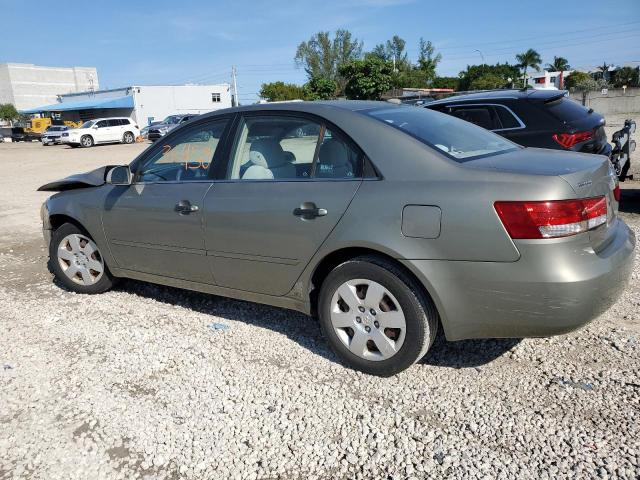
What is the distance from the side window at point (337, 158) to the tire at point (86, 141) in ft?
109

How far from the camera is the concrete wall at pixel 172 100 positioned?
56406 mm

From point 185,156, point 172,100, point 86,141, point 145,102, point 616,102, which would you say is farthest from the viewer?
point 172,100

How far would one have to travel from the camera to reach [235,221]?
362 cm

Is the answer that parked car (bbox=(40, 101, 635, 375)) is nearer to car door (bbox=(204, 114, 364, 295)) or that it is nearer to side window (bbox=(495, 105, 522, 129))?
car door (bbox=(204, 114, 364, 295))

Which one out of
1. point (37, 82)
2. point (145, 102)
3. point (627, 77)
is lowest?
point (627, 77)

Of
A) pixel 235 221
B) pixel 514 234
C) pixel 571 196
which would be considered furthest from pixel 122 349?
pixel 571 196

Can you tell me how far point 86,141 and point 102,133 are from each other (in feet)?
3.65

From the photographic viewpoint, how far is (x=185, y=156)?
4184mm

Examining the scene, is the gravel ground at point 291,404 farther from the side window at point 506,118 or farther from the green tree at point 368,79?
the green tree at point 368,79

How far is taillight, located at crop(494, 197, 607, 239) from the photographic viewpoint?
2.64m

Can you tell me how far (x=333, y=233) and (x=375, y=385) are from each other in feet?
3.03

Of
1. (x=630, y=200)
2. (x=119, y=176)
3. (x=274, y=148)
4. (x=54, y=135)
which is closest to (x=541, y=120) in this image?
(x=630, y=200)

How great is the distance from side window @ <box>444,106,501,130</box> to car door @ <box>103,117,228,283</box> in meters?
4.17

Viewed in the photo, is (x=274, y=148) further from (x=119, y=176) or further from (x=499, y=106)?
(x=499, y=106)
